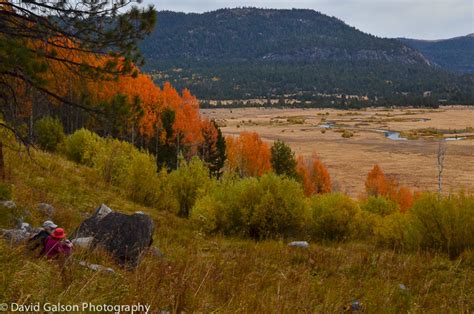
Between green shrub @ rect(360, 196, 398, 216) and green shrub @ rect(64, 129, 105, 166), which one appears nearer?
green shrub @ rect(360, 196, 398, 216)

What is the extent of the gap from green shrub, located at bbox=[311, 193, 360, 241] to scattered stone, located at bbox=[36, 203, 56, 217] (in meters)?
11.8

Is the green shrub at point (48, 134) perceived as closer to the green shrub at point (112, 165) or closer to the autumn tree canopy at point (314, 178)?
the green shrub at point (112, 165)

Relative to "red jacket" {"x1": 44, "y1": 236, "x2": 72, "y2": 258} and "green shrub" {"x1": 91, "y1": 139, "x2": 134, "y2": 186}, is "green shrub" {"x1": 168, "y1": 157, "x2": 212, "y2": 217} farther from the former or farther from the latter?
"red jacket" {"x1": 44, "y1": 236, "x2": 72, "y2": 258}

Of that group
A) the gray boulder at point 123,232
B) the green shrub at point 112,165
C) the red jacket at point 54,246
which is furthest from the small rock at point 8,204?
the green shrub at point 112,165

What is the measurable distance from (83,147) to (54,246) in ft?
85.3

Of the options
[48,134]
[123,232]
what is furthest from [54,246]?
[48,134]

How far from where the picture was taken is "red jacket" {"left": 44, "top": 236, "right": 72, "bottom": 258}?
664 cm

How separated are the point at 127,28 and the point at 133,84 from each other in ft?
130

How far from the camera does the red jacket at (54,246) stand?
6.64m

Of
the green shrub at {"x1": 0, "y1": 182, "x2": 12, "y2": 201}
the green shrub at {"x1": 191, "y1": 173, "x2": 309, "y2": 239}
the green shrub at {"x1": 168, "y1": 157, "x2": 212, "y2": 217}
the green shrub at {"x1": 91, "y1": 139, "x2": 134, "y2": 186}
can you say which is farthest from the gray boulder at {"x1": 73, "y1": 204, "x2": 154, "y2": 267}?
the green shrub at {"x1": 91, "y1": 139, "x2": 134, "y2": 186}

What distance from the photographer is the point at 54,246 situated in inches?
264

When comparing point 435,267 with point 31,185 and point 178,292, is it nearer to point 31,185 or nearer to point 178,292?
point 178,292

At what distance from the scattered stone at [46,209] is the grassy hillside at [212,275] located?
0.26m

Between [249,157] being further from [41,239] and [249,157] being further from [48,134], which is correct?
[41,239]
